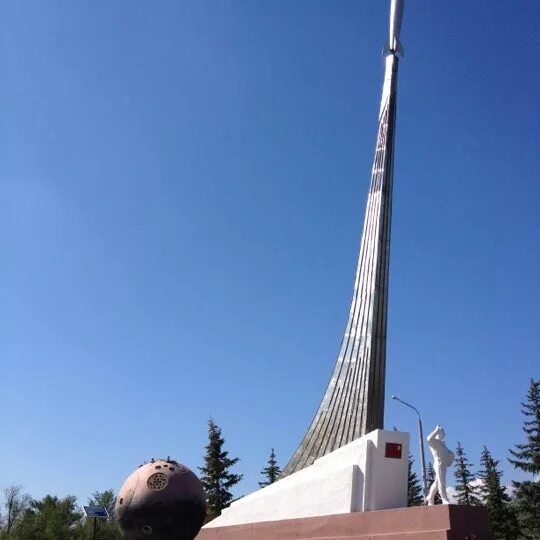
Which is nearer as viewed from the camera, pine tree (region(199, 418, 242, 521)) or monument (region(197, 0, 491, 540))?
monument (region(197, 0, 491, 540))

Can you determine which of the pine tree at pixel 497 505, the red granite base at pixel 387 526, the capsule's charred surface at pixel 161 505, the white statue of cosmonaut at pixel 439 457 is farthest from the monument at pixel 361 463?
the pine tree at pixel 497 505

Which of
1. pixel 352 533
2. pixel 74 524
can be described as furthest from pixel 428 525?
pixel 74 524

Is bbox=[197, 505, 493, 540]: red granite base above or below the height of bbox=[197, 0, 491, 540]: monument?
below

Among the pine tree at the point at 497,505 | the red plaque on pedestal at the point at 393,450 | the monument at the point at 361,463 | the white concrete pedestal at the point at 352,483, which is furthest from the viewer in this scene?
the pine tree at the point at 497,505

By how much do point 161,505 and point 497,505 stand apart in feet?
90.4

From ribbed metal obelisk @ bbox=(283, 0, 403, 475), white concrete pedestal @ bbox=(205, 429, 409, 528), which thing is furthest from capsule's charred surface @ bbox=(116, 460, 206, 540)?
ribbed metal obelisk @ bbox=(283, 0, 403, 475)

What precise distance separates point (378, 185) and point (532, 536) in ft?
46.3

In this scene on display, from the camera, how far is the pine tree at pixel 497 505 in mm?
27250

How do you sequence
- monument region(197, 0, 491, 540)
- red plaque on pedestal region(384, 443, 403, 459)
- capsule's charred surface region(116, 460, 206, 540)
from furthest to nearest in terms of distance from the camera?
red plaque on pedestal region(384, 443, 403, 459) → monument region(197, 0, 491, 540) → capsule's charred surface region(116, 460, 206, 540)

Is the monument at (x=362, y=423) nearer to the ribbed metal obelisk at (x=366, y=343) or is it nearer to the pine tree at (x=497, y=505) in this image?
the ribbed metal obelisk at (x=366, y=343)

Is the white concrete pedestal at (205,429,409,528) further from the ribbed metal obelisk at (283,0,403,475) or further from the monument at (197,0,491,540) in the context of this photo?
the ribbed metal obelisk at (283,0,403,475)

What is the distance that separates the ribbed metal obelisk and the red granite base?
6.89ft

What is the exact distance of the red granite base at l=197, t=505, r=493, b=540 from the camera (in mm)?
9305

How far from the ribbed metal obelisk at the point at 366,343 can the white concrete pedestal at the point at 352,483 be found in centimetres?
149
